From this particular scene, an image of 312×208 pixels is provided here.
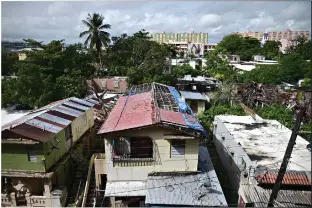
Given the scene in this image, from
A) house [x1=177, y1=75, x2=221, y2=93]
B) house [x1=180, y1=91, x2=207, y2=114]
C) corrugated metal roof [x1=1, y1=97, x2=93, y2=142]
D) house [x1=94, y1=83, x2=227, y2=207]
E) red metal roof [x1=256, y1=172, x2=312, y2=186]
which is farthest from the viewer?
house [x1=177, y1=75, x2=221, y2=93]

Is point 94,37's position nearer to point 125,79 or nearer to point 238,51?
point 125,79

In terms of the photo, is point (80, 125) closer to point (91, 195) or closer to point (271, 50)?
point (91, 195)

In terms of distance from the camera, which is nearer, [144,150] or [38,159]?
[38,159]

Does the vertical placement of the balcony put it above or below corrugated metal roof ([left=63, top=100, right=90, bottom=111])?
below

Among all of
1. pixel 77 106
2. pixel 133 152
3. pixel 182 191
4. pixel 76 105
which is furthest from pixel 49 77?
pixel 182 191

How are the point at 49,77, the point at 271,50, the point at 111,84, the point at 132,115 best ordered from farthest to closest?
the point at 271,50 < the point at 111,84 < the point at 49,77 < the point at 132,115

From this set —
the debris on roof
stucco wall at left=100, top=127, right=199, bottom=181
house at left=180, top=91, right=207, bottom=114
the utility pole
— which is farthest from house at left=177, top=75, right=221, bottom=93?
the utility pole

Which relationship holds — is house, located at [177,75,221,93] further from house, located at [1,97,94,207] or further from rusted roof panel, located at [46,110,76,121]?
house, located at [1,97,94,207]
